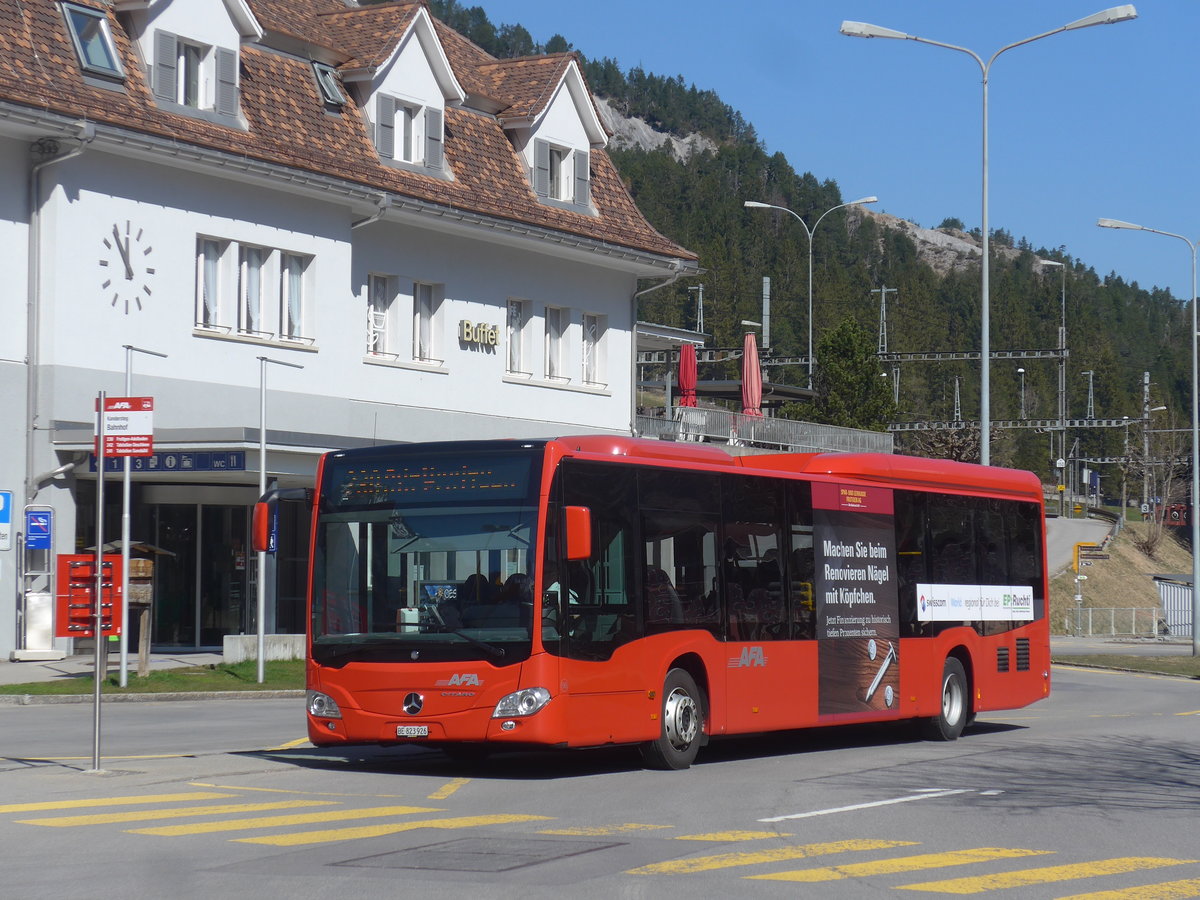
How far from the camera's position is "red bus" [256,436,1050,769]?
1359cm

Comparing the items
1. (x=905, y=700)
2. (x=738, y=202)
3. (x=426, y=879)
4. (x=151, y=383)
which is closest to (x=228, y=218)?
(x=151, y=383)

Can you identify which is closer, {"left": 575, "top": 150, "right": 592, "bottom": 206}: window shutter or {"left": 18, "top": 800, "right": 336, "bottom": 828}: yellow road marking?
{"left": 18, "top": 800, "right": 336, "bottom": 828}: yellow road marking

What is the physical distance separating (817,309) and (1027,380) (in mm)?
29842

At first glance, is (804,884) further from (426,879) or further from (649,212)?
(649,212)

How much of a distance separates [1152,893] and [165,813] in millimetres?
6242

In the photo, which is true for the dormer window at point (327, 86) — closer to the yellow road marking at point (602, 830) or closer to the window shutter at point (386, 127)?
the window shutter at point (386, 127)

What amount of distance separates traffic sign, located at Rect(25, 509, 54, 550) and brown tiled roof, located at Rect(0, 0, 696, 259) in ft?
19.5

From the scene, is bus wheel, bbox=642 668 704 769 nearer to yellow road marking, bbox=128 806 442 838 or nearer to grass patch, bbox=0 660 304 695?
yellow road marking, bbox=128 806 442 838

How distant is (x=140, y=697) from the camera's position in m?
22.8

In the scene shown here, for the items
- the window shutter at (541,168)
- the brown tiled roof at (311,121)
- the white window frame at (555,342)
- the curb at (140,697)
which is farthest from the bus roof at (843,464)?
the window shutter at (541,168)

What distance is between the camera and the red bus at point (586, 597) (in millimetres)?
13586

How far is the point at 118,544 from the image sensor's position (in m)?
25.2

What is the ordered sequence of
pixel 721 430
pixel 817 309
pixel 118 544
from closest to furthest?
1. pixel 118 544
2. pixel 721 430
3. pixel 817 309

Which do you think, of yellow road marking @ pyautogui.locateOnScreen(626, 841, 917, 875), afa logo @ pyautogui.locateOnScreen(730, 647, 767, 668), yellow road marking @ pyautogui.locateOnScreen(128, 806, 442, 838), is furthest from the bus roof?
yellow road marking @ pyautogui.locateOnScreen(626, 841, 917, 875)
